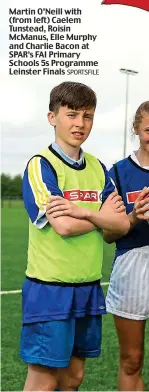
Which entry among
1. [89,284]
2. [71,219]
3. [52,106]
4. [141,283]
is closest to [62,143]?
[52,106]

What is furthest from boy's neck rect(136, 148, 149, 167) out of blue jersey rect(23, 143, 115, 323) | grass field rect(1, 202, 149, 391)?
grass field rect(1, 202, 149, 391)

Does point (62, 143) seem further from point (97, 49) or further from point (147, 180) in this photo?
point (97, 49)

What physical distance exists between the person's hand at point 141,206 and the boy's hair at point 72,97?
1.13ft

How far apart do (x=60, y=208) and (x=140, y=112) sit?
62 cm

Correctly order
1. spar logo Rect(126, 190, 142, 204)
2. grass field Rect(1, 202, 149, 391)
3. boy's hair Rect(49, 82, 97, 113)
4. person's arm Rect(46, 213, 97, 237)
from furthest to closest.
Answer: grass field Rect(1, 202, 149, 391), spar logo Rect(126, 190, 142, 204), boy's hair Rect(49, 82, 97, 113), person's arm Rect(46, 213, 97, 237)

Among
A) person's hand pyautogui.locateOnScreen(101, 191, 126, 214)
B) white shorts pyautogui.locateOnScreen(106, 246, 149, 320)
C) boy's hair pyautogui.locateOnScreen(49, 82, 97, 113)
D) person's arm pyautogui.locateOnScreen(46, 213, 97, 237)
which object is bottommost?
white shorts pyautogui.locateOnScreen(106, 246, 149, 320)

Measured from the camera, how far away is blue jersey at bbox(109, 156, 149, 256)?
2549 mm

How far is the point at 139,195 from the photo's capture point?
2.41 meters

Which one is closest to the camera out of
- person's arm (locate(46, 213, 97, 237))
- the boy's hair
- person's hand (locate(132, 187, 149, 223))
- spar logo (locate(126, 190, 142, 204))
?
person's arm (locate(46, 213, 97, 237))

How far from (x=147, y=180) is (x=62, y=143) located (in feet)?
1.38

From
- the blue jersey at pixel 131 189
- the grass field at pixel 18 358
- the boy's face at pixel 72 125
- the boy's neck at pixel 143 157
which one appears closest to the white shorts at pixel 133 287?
the blue jersey at pixel 131 189

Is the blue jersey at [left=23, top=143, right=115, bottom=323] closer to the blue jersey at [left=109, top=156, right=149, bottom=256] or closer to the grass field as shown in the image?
the blue jersey at [left=109, top=156, right=149, bottom=256]

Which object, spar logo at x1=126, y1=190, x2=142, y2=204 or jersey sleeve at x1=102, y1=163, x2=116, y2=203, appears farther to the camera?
spar logo at x1=126, y1=190, x2=142, y2=204

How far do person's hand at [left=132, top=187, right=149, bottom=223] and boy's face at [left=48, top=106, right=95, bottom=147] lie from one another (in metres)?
0.29
